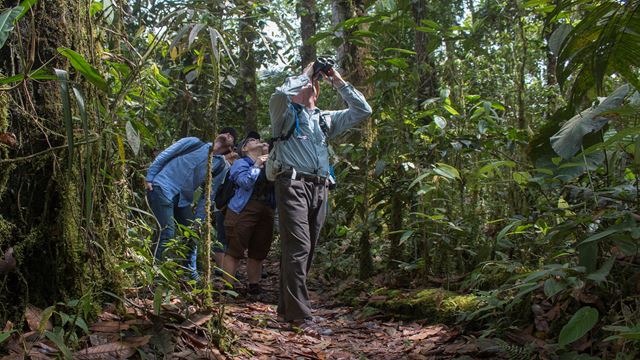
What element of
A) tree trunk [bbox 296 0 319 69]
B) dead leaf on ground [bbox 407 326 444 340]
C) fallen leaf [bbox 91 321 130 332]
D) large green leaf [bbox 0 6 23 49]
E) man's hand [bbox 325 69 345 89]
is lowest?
dead leaf on ground [bbox 407 326 444 340]

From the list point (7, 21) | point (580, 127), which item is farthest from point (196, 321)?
point (580, 127)

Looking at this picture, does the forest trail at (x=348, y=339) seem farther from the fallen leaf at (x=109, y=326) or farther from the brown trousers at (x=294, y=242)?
the fallen leaf at (x=109, y=326)

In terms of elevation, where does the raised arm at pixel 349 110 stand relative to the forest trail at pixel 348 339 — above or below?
above

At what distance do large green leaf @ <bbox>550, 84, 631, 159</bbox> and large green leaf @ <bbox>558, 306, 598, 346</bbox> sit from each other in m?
0.80

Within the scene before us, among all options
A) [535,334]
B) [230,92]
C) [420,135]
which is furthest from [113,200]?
[230,92]

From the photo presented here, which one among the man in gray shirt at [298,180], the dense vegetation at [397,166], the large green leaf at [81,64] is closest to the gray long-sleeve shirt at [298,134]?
the man in gray shirt at [298,180]

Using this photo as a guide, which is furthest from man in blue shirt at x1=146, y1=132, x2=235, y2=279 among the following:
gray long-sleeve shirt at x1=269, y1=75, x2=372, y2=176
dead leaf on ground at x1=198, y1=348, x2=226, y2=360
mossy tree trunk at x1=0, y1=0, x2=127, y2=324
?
mossy tree trunk at x1=0, y1=0, x2=127, y2=324

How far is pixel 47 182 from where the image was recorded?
2.66 meters

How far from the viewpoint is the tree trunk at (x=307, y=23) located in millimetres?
9352

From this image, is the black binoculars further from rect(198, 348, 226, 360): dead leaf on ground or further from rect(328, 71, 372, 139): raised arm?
rect(198, 348, 226, 360): dead leaf on ground

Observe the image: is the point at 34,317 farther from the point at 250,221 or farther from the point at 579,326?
the point at 250,221

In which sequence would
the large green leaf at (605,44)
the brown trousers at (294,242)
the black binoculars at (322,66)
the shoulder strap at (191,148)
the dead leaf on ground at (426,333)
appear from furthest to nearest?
the shoulder strap at (191,148)
the black binoculars at (322,66)
the brown trousers at (294,242)
the dead leaf on ground at (426,333)
the large green leaf at (605,44)

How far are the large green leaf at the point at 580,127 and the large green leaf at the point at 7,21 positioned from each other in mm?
2552

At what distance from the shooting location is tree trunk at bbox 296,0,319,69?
9352 mm
